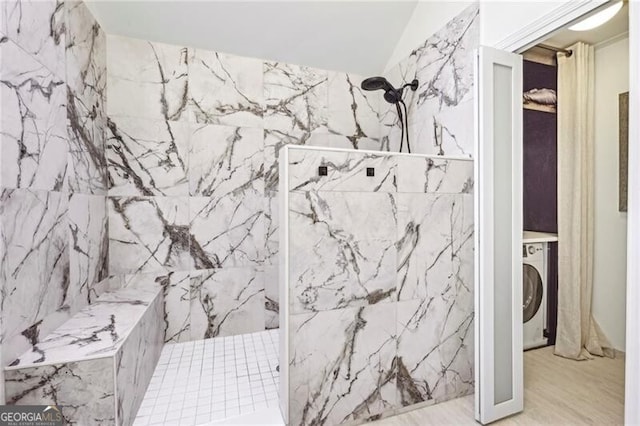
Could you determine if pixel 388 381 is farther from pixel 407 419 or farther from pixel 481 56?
pixel 481 56

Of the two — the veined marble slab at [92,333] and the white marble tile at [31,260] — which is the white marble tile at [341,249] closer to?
the veined marble slab at [92,333]

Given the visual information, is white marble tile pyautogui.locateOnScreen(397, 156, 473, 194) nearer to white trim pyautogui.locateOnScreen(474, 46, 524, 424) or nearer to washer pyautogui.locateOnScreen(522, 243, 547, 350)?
white trim pyautogui.locateOnScreen(474, 46, 524, 424)

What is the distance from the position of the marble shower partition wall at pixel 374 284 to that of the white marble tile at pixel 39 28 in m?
1.30

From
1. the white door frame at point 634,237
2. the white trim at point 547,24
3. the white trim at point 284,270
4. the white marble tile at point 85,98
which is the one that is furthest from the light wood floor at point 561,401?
the white marble tile at point 85,98

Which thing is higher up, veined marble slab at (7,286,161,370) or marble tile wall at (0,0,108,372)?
marble tile wall at (0,0,108,372)

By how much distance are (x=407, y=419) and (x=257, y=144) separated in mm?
2291

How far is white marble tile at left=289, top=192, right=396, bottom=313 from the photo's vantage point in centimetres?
148

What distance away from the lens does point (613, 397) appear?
1.80 m

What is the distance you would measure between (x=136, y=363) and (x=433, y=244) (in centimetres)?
179

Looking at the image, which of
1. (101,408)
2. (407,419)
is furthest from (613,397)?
(101,408)

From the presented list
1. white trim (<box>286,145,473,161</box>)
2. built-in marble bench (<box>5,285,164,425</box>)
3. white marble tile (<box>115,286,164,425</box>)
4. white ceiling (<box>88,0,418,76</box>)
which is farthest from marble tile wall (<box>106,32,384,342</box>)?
white trim (<box>286,145,473,161</box>)

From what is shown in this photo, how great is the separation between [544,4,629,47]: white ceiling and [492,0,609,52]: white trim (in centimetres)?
87

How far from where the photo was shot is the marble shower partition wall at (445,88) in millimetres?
1946

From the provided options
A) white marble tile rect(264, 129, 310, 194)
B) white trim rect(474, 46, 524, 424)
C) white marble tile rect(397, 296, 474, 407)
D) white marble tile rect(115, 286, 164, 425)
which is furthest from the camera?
white marble tile rect(264, 129, 310, 194)
